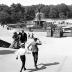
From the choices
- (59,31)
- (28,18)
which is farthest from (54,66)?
(28,18)

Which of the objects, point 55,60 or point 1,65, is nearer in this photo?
point 1,65

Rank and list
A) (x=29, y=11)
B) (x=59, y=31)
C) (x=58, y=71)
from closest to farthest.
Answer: (x=58, y=71), (x=59, y=31), (x=29, y=11)

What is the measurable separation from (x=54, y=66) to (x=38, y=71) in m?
1.11

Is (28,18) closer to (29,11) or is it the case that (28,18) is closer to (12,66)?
(29,11)

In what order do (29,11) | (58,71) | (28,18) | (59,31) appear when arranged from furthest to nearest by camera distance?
(29,11)
(28,18)
(59,31)
(58,71)

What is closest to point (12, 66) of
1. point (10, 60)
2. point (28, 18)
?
point (10, 60)

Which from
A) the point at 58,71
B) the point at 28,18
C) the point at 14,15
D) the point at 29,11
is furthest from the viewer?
the point at 29,11

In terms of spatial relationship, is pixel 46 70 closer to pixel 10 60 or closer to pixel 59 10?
pixel 10 60

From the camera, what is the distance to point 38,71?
30.5 feet

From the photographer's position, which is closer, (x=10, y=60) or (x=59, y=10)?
(x=10, y=60)

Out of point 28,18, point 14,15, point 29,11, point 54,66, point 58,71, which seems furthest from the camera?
point 29,11

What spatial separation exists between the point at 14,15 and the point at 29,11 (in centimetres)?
2367

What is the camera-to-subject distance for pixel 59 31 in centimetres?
3117

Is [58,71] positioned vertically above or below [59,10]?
below
